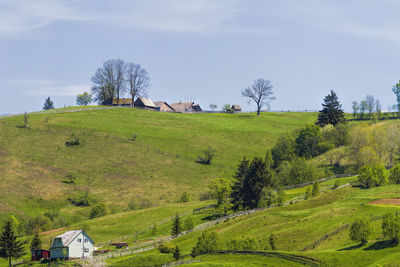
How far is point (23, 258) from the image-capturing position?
82.6 metres

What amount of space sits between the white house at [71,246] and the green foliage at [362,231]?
3955 cm

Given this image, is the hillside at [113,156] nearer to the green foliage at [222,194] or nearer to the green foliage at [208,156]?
the green foliage at [208,156]

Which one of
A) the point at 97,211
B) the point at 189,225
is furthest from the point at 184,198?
the point at 189,225

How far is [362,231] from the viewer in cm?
6306

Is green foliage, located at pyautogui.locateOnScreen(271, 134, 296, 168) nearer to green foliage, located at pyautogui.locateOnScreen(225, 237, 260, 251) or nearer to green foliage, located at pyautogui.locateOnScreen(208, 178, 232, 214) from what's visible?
green foliage, located at pyautogui.locateOnScreen(208, 178, 232, 214)

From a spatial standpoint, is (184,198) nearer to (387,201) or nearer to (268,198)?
(268,198)

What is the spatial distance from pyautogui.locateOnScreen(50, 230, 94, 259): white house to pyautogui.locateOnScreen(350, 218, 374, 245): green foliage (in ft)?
130

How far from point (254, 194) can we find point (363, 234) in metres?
37.0

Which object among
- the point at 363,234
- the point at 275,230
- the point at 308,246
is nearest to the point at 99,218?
the point at 275,230

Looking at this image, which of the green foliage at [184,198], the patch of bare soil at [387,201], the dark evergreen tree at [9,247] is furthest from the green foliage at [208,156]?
the dark evergreen tree at [9,247]

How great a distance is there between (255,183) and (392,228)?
39569 millimetres

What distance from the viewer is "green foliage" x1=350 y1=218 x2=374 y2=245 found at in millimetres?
63000

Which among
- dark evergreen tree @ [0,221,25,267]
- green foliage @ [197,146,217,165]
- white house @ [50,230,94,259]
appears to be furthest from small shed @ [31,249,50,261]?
green foliage @ [197,146,217,165]

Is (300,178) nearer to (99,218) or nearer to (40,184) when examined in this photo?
(99,218)
